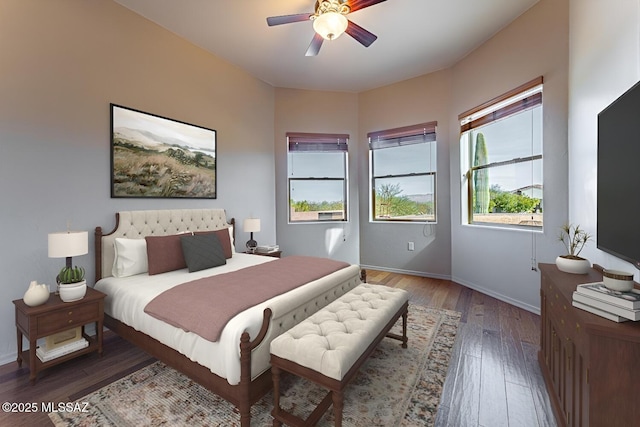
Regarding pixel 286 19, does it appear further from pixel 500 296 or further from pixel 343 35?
pixel 500 296

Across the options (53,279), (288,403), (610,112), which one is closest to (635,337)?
(610,112)

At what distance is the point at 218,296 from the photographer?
6.08 ft

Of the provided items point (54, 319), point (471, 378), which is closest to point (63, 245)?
point (54, 319)

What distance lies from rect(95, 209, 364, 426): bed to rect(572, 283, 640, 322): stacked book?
157cm

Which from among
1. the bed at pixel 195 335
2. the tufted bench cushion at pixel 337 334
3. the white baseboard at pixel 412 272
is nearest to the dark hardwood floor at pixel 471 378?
the bed at pixel 195 335

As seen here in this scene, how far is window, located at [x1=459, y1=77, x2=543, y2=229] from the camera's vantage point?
312 centimetres

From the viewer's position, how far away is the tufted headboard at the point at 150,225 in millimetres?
2615

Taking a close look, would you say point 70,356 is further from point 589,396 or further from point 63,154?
point 589,396

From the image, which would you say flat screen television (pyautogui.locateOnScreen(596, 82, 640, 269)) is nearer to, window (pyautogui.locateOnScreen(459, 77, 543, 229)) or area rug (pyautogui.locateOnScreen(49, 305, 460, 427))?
area rug (pyautogui.locateOnScreen(49, 305, 460, 427))

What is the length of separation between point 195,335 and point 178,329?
0.18m

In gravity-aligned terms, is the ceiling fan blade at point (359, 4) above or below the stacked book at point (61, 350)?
above

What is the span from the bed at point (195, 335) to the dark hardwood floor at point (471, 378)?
0.27 metres

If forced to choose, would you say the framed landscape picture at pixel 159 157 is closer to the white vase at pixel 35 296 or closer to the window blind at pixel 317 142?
the white vase at pixel 35 296

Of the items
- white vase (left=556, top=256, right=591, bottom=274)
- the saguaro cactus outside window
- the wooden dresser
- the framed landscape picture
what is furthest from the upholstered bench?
the saguaro cactus outside window
